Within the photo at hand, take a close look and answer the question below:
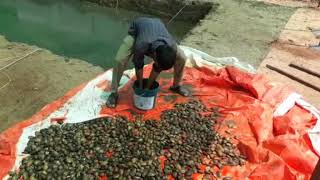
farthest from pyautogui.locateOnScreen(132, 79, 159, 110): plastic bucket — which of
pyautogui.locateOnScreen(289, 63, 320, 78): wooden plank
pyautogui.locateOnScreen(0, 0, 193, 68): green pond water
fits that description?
pyautogui.locateOnScreen(0, 0, 193, 68): green pond water

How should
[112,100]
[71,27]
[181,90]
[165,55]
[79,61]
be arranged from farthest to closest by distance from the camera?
[71,27], [79,61], [181,90], [112,100], [165,55]

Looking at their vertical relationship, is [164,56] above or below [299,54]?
above

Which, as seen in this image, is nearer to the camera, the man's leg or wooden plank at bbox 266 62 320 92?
the man's leg

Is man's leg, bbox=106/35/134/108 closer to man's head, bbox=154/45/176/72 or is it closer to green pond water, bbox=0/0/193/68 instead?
man's head, bbox=154/45/176/72

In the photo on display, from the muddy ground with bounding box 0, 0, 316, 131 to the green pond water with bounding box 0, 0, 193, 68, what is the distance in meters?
0.49

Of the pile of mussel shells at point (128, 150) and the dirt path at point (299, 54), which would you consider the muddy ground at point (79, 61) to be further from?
the pile of mussel shells at point (128, 150)

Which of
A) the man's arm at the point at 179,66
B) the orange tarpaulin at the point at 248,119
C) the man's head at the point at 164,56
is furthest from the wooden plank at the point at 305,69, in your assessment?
the man's head at the point at 164,56

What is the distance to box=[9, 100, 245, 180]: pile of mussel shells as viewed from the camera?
12.4ft

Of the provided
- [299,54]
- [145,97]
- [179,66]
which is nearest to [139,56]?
[145,97]

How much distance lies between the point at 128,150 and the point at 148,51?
1066 mm

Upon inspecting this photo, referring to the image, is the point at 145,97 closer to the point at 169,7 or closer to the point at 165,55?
the point at 165,55

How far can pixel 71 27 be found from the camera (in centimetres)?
842

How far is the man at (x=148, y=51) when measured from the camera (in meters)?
4.26

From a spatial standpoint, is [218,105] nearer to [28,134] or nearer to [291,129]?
[291,129]
